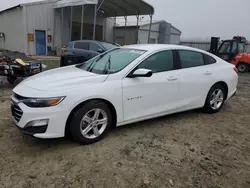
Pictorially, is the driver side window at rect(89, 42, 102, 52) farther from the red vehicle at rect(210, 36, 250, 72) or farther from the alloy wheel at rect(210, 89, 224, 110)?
the red vehicle at rect(210, 36, 250, 72)

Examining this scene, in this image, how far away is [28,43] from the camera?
656 inches

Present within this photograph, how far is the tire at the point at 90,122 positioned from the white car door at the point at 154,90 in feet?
1.14

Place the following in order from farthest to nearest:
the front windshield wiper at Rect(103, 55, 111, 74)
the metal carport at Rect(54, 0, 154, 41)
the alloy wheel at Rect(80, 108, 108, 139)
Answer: the metal carport at Rect(54, 0, 154, 41), the front windshield wiper at Rect(103, 55, 111, 74), the alloy wheel at Rect(80, 108, 108, 139)

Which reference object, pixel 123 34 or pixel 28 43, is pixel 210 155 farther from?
pixel 123 34

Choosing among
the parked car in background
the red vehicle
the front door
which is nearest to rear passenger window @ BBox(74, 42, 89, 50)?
the parked car in background

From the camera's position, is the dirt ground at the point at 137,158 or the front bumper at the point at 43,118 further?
the front bumper at the point at 43,118

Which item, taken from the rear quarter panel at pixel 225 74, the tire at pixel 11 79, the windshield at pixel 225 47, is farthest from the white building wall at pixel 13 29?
the rear quarter panel at pixel 225 74

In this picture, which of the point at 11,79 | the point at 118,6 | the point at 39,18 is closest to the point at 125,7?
the point at 118,6

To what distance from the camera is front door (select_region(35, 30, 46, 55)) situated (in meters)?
17.1

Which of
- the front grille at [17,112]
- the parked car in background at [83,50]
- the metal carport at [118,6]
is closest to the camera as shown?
the front grille at [17,112]

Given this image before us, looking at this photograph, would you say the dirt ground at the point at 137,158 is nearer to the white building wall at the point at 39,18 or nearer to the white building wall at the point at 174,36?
the white building wall at the point at 39,18

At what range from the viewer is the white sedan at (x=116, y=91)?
2859 mm

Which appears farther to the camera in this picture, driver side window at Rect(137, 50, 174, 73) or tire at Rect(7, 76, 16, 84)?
tire at Rect(7, 76, 16, 84)

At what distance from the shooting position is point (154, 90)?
143 inches
